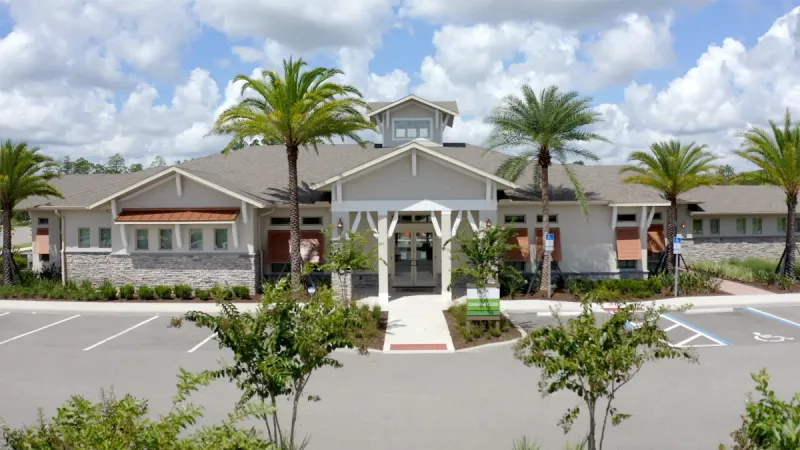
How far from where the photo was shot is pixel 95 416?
593 cm

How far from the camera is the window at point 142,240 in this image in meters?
24.1

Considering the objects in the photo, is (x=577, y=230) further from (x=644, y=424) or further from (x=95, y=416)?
(x=95, y=416)

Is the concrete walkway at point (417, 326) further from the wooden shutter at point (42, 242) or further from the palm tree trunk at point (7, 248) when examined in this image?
the wooden shutter at point (42, 242)

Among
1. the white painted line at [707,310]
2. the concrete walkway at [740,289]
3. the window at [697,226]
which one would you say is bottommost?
the white painted line at [707,310]

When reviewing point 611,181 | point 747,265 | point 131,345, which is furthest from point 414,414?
point 747,265

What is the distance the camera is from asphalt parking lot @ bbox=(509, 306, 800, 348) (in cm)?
1602

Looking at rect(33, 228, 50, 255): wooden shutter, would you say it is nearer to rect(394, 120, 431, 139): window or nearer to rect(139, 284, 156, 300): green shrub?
rect(139, 284, 156, 300): green shrub

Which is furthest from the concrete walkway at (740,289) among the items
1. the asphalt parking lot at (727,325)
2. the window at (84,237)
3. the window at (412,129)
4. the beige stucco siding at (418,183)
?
the window at (84,237)

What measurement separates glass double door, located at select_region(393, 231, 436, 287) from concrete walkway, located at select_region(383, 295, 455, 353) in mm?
1922

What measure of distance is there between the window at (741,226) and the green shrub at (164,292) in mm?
27023

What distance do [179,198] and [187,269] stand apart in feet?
9.05

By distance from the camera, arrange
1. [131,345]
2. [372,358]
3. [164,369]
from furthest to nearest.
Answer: [131,345]
[372,358]
[164,369]

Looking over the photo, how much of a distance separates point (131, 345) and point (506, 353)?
9.76 meters

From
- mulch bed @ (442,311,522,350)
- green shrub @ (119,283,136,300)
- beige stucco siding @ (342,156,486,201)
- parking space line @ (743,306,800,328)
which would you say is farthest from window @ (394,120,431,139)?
parking space line @ (743,306,800,328)
